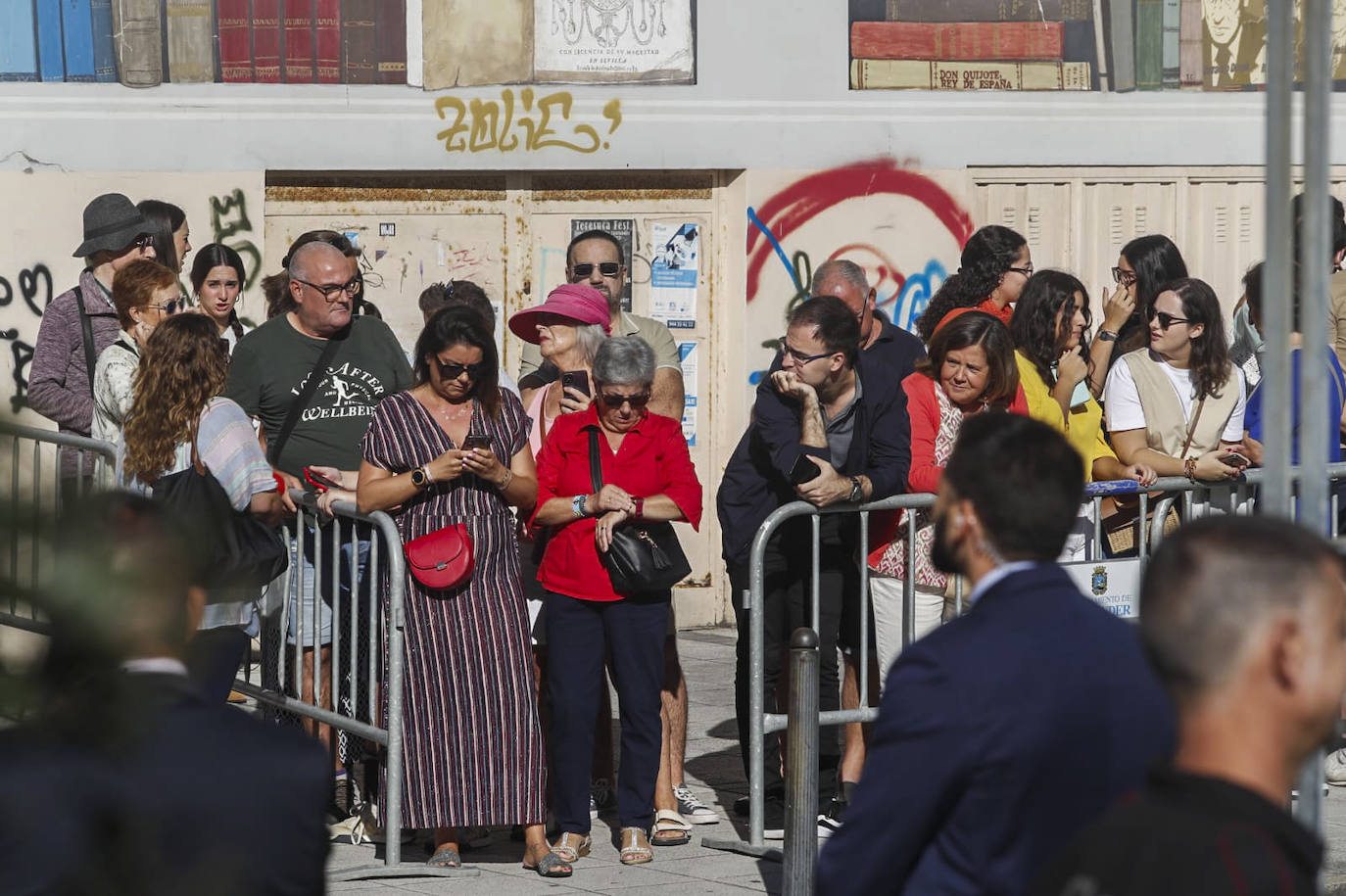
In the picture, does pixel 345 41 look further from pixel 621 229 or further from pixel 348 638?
pixel 348 638

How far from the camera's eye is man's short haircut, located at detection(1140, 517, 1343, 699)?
2.12 m

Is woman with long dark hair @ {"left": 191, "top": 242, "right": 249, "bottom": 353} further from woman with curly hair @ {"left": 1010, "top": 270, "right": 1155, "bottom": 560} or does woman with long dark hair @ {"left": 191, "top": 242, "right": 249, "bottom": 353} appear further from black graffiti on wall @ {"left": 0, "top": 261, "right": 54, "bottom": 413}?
woman with curly hair @ {"left": 1010, "top": 270, "right": 1155, "bottom": 560}

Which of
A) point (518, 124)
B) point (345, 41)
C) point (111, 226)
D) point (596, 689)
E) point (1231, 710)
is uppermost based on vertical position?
point (345, 41)

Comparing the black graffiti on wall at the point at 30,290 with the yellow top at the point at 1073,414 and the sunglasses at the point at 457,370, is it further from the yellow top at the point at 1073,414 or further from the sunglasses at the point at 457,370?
the yellow top at the point at 1073,414

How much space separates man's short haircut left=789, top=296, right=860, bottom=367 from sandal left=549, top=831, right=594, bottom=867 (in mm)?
1968

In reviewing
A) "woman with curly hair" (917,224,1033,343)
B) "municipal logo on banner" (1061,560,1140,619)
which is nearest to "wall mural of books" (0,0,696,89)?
"woman with curly hair" (917,224,1033,343)

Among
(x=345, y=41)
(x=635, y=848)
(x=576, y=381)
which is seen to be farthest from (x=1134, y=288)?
(x=345, y=41)

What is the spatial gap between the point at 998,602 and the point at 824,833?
4172 mm

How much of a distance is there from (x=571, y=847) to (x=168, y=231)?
3.87 meters

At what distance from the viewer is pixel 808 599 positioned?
694 cm

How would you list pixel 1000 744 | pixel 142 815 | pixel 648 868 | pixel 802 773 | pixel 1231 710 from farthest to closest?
pixel 648 868, pixel 802 773, pixel 1000 744, pixel 1231 710, pixel 142 815

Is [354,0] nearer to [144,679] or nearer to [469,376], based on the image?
[469,376]

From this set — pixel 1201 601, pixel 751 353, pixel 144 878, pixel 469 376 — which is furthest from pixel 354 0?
pixel 144 878

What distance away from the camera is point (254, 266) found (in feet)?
33.9
